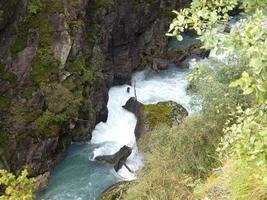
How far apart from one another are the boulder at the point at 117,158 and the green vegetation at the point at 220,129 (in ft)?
15.6

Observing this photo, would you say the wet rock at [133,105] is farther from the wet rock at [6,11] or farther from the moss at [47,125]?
the wet rock at [6,11]

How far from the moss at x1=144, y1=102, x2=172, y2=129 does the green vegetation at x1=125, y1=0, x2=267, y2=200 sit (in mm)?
5957

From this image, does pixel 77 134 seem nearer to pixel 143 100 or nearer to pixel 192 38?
pixel 143 100

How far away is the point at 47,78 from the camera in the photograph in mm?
20344

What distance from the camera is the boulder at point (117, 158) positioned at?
21.0 m

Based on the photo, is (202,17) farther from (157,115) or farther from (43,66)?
(157,115)

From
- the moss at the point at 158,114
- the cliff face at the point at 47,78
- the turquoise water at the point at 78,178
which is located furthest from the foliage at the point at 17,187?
the moss at the point at 158,114

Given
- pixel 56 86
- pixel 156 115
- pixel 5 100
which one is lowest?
pixel 156 115

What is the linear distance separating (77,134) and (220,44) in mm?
19672

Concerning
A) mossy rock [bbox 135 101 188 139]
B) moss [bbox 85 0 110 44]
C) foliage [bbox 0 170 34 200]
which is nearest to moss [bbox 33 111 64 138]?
mossy rock [bbox 135 101 188 139]

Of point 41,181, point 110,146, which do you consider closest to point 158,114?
point 110,146

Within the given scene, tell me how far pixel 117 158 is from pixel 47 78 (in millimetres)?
5162

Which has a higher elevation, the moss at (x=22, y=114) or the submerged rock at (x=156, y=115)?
the moss at (x=22, y=114)

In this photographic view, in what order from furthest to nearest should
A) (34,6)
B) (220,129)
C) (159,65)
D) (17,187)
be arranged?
1. (159,65)
2. (34,6)
3. (220,129)
4. (17,187)
